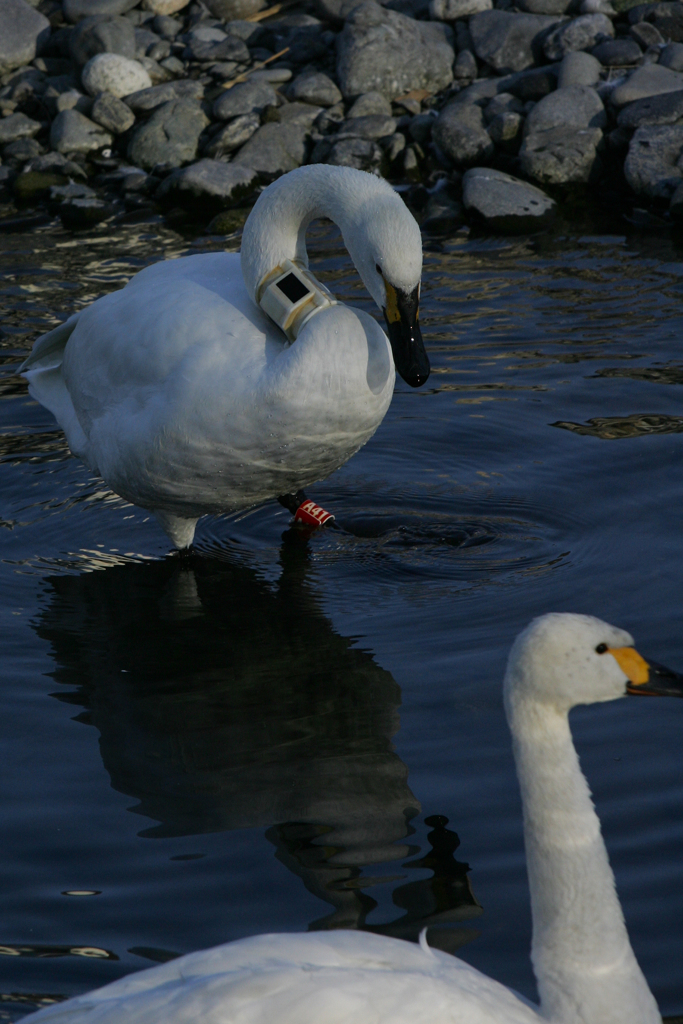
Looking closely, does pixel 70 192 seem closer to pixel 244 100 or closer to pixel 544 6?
pixel 244 100

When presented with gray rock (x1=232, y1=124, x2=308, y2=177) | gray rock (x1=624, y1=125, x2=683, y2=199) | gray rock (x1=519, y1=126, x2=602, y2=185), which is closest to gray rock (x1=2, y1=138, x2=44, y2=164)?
gray rock (x1=232, y1=124, x2=308, y2=177)

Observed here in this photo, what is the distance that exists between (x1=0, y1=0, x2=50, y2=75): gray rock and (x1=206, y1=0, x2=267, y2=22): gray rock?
1868 millimetres

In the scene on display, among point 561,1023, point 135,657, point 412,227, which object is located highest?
point 412,227

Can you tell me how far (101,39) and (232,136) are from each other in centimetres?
213

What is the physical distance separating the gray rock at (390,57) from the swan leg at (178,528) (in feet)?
26.3

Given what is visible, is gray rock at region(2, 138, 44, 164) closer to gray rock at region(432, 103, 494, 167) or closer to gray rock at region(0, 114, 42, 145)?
gray rock at region(0, 114, 42, 145)

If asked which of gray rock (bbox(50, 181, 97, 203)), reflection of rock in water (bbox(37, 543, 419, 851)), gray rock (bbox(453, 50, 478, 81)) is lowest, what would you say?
reflection of rock in water (bbox(37, 543, 419, 851))

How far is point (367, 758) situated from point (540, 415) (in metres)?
3.17

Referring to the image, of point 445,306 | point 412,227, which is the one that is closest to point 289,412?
point 412,227

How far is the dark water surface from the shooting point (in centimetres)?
335

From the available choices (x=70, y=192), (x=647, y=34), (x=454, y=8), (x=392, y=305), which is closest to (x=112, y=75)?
(x=70, y=192)

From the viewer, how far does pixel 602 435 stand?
6.46m

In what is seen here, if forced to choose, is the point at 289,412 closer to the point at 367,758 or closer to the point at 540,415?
the point at 367,758

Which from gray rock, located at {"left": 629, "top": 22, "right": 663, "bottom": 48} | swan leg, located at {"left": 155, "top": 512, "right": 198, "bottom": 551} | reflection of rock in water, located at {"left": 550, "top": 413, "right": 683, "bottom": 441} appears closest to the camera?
swan leg, located at {"left": 155, "top": 512, "right": 198, "bottom": 551}
